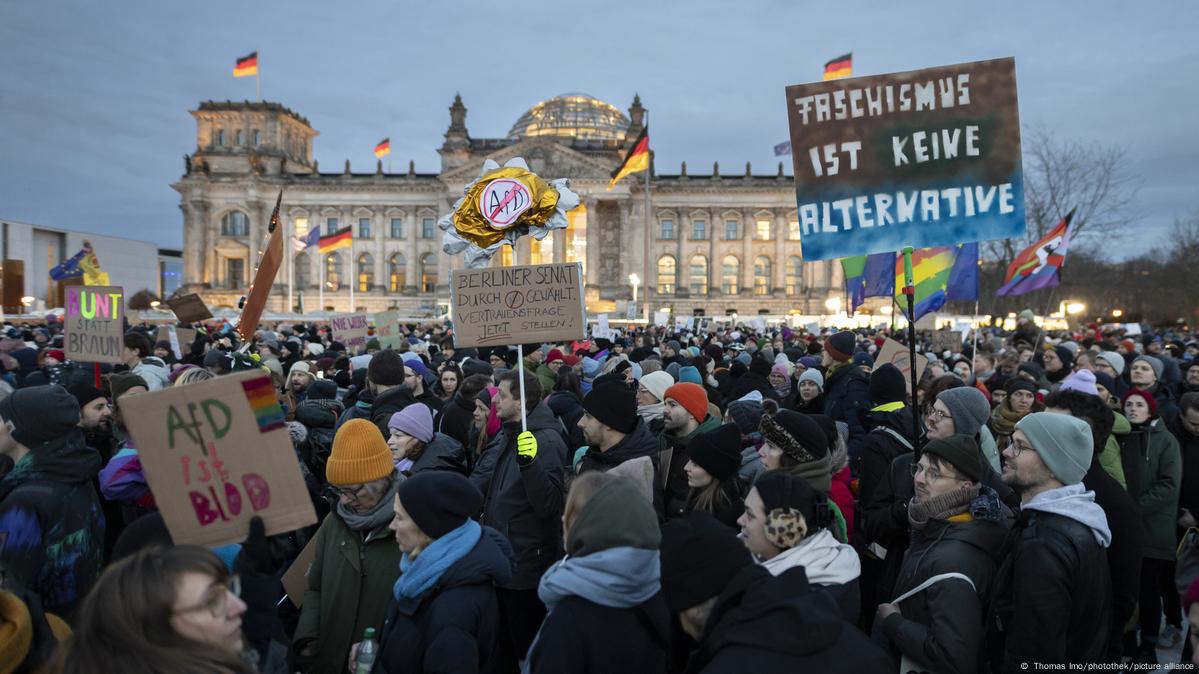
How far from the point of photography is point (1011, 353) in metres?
10.0

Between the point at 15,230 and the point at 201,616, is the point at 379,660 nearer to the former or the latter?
the point at 201,616

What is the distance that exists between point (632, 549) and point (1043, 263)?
15209 millimetres

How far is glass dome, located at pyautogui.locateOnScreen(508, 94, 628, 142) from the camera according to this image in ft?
241

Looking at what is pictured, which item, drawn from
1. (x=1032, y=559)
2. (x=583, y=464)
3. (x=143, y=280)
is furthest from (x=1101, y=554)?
(x=143, y=280)

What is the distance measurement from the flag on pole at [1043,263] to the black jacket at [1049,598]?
12681mm

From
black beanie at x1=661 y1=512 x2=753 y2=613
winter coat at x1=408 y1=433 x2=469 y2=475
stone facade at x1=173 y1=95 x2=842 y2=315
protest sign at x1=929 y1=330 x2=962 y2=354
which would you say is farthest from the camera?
stone facade at x1=173 y1=95 x2=842 y2=315

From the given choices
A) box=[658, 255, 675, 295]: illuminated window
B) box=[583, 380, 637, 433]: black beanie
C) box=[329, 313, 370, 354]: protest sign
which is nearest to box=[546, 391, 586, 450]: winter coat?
box=[583, 380, 637, 433]: black beanie

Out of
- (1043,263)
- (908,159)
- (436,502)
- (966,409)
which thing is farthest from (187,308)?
(1043,263)

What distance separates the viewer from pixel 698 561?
237 cm

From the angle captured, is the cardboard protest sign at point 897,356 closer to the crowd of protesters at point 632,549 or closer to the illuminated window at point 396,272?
the crowd of protesters at point 632,549

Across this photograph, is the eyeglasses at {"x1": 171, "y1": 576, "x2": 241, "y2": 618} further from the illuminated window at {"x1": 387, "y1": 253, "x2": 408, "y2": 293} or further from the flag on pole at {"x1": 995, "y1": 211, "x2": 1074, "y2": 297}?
the illuminated window at {"x1": 387, "y1": 253, "x2": 408, "y2": 293}

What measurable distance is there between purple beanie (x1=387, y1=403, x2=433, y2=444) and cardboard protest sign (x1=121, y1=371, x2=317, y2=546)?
2.30 m

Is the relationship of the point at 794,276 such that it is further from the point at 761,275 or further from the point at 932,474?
the point at 932,474

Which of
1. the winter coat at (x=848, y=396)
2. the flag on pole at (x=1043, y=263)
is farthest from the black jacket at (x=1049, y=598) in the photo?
the flag on pole at (x=1043, y=263)
